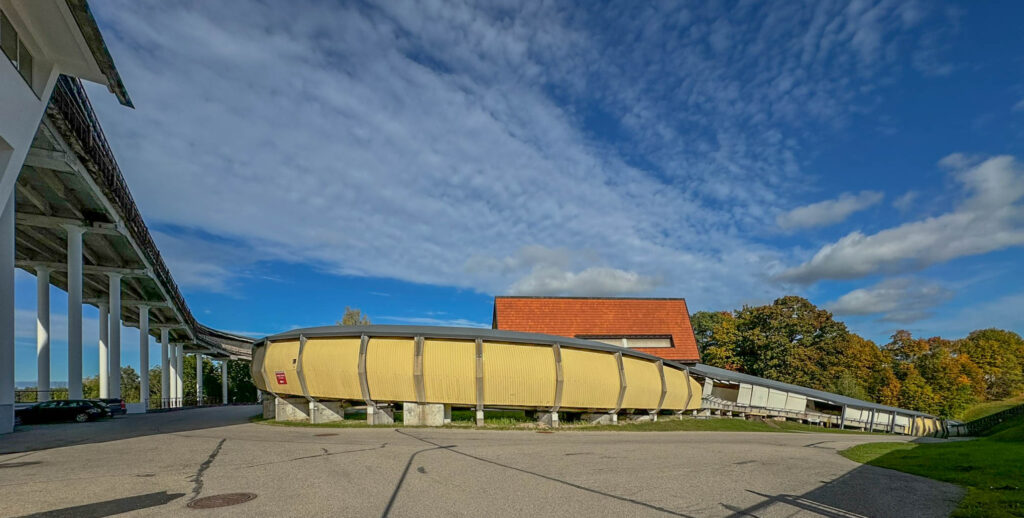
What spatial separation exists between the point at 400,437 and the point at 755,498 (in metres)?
12.0

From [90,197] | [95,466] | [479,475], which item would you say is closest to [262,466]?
[95,466]

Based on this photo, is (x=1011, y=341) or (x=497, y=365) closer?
(x=497, y=365)

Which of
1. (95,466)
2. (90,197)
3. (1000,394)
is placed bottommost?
(1000,394)

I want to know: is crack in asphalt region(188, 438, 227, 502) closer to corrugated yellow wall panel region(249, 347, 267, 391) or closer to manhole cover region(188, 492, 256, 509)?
manhole cover region(188, 492, 256, 509)

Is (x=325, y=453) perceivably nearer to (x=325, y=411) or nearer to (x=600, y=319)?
(x=325, y=411)

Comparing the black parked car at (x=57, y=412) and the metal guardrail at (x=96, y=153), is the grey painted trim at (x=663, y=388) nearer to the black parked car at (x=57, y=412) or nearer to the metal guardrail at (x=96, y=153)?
the metal guardrail at (x=96, y=153)

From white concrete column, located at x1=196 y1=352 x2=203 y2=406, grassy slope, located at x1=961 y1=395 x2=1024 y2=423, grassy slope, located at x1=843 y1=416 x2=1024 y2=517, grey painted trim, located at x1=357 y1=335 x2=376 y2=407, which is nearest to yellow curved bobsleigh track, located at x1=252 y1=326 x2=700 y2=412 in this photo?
grey painted trim, located at x1=357 y1=335 x2=376 y2=407

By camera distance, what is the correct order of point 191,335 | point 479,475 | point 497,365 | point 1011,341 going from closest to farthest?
1. point 479,475
2. point 497,365
3. point 191,335
4. point 1011,341

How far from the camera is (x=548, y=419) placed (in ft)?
79.3

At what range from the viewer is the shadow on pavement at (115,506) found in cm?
776

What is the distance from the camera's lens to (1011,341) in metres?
103

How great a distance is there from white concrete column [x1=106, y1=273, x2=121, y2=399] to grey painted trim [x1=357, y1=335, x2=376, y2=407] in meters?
32.0

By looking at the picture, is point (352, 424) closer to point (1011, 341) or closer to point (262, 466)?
point (262, 466)

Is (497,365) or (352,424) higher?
(497,365)
